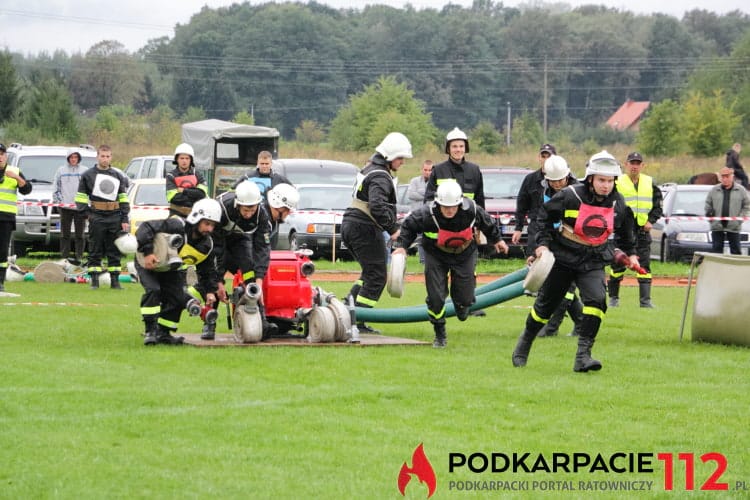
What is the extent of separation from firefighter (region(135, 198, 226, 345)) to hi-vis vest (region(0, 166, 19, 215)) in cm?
573

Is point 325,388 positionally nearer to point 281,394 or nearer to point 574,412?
point 281,394

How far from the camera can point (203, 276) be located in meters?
13.6

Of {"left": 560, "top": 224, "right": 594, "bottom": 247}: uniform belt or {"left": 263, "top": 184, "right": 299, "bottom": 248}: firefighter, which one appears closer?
{"left": 560, "top": 224, "right": 594, "bottom": 247}: uniform belt

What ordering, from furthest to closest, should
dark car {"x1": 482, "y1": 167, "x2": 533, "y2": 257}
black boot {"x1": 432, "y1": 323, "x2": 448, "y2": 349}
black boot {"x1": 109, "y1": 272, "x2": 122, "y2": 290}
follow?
dark car {"x1": 482, "y1": 167, "x2": 533, "y2": 257}
black boot {"x1": 109, "y1": 272, "x2": 122, "y2": 290}
black boot {"x1": 432, "y1": 323, "x2": 448, "y2": 349}

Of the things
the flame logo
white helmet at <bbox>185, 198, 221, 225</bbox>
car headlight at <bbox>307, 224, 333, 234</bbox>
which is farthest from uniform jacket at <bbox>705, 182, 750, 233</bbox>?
the flame logo

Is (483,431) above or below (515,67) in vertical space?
below

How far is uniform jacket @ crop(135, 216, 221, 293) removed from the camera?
513 inches

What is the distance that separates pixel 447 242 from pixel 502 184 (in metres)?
Result: 15.6

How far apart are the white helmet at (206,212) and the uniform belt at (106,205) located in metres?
7.47

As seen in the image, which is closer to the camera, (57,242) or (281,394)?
(281,394)

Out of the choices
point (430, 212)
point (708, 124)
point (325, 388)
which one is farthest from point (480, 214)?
point (708, 124)

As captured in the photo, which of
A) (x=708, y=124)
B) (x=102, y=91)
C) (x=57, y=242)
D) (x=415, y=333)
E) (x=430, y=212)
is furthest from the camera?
(x=102, y=91)

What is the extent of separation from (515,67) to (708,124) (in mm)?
53335

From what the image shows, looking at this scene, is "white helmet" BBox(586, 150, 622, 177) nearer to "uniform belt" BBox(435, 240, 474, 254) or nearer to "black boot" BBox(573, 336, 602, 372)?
"black boot" BBox(573, 336, 602, 372)
